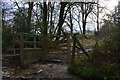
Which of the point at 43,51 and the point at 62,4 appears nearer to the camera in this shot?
the point at 43,51

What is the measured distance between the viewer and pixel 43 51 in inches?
267

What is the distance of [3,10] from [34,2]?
338 centimetres

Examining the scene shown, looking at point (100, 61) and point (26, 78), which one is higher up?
point (100, 61)

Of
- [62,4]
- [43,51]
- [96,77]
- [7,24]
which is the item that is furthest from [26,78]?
[62,4]

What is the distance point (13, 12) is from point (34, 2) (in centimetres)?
297

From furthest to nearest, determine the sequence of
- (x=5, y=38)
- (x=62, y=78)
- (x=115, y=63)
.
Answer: (x=5, y=38) < (x=62, y=78) < (x=115, y=63)

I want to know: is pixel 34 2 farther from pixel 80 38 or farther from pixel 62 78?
pixel 62 78

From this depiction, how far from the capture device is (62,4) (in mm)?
9828

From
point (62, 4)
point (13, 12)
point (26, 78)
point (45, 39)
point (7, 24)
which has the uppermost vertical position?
point (62, 4)

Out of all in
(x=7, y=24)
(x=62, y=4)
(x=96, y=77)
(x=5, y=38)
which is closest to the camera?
(x=96, y=77)

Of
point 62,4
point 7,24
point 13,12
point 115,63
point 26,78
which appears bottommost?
point 26,78

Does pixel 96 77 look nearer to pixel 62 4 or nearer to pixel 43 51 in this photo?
pixel 43 51

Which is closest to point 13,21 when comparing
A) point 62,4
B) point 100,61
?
point 62,4

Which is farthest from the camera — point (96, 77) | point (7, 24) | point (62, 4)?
point (62, 4)
